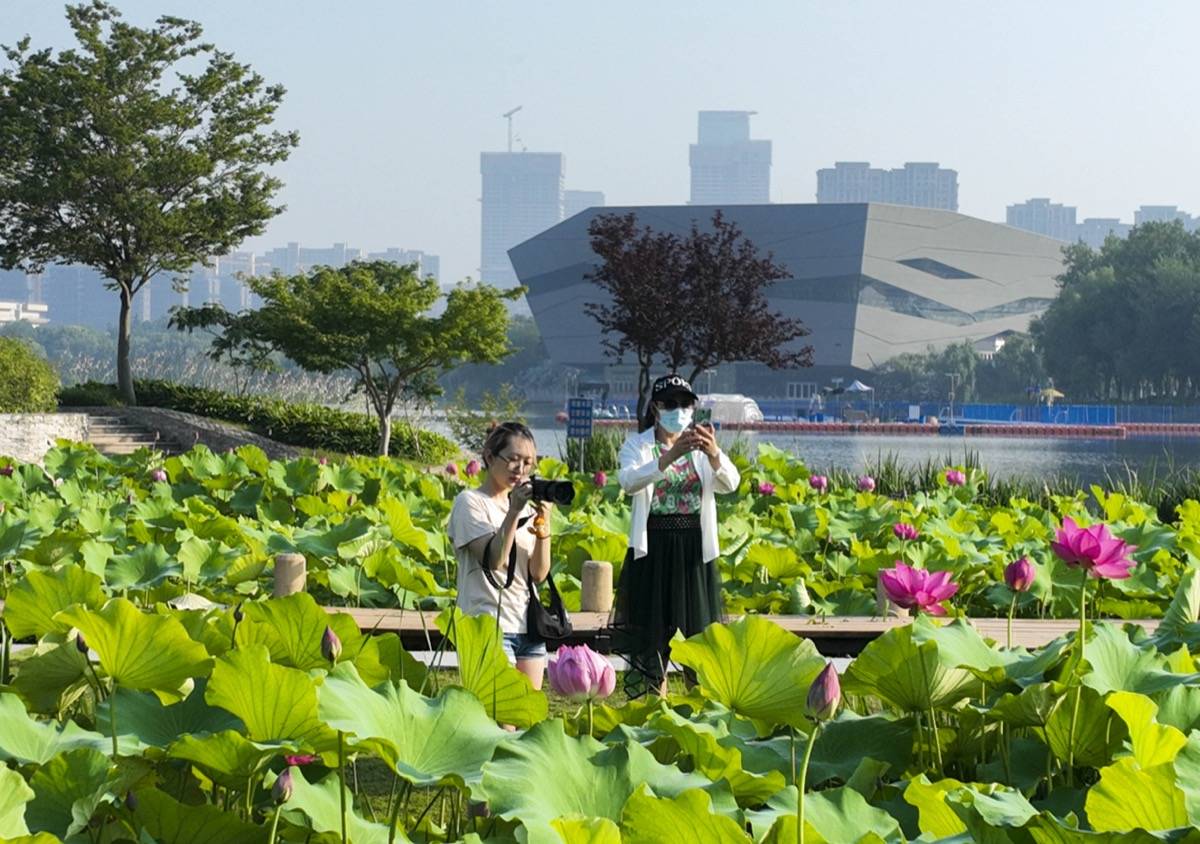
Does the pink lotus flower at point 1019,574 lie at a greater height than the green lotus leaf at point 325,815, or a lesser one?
greater

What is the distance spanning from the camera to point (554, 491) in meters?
3.02

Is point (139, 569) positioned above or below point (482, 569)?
below

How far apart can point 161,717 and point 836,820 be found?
964 millimetres

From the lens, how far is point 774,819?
191 centimetres

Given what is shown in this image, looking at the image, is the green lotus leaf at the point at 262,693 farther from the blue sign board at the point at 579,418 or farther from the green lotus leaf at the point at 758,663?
the blue sign board at the point at 579,418

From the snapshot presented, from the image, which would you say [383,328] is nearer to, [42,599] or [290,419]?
[290,419]

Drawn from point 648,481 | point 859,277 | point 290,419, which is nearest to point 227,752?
point 648,481

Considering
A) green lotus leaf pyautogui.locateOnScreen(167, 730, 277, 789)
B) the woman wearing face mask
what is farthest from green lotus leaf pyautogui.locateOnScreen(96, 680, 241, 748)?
the woman wearing face mask

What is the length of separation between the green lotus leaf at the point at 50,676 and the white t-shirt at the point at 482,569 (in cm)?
111

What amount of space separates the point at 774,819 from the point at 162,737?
0.88m

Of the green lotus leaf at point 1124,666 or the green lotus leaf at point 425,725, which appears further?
the green lotus leaf at point 1124,666

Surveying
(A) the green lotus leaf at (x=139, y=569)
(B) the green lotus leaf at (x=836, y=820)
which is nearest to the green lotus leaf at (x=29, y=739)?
(B) the green lotus leaf at (x=836, y=820)

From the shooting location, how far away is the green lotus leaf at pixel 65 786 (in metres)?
1.96

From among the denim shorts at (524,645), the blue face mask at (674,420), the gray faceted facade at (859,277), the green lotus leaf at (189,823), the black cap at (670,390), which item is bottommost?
the denim shorts at (524,645)
